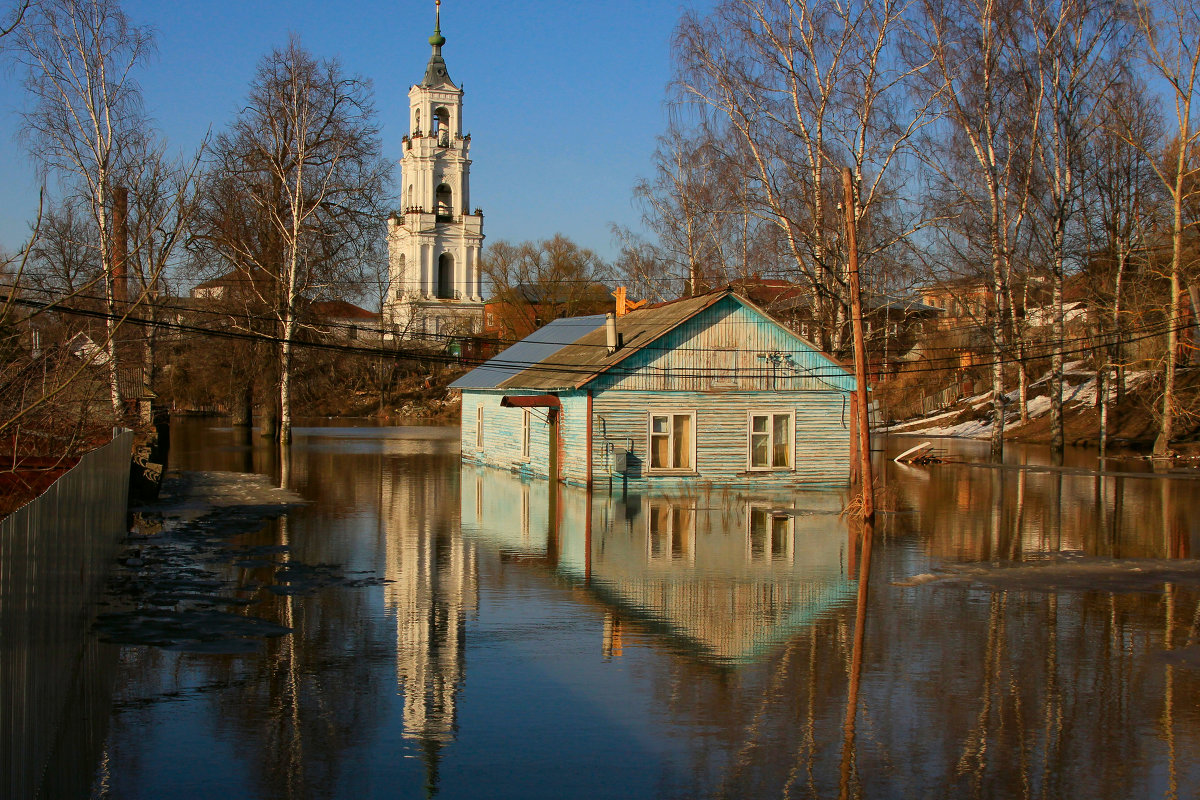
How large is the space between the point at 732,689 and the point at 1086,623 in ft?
16.2

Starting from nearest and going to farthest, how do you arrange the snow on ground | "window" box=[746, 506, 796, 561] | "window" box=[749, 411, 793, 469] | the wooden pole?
1. "window" box=[746, 506, 796, 561]
2. the wooden pole
3. "window" box=[749, 411, 793, 469]
4. the snow on ground

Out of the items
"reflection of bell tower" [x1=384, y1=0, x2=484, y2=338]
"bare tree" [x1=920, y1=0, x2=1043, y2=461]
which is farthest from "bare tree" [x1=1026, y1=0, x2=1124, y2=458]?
"reflection of bell tower" [x1=384, y1=0, x2=484, y2=338]

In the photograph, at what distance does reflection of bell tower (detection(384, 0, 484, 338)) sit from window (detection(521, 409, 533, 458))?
50.4 metres

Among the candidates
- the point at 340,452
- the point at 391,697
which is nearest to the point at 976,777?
the point at 391,697

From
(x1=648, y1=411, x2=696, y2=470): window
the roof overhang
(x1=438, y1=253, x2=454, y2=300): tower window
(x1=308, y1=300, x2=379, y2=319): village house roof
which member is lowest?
(x1=648, y1=411, x2=696, y2=470): window

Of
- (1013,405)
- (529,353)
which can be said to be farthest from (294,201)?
(1013,405)

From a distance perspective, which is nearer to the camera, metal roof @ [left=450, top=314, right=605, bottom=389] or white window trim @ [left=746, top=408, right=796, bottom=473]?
white window trim @ [left=746, top=408, right=796, bottom=473]

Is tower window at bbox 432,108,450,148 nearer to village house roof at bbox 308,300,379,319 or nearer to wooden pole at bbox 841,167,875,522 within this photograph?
village house roof at bbox 308,300,379,319

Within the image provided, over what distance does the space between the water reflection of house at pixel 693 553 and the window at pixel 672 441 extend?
168 cm

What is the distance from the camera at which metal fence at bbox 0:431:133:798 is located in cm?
555

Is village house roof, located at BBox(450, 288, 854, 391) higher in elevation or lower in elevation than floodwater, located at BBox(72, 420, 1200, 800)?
higher

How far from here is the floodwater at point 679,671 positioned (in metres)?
7.20

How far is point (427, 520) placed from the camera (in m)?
20.4

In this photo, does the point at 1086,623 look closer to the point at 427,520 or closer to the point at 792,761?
the point at 792,761
